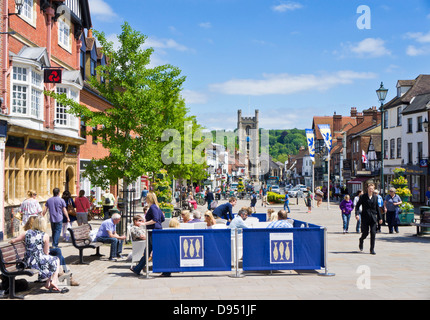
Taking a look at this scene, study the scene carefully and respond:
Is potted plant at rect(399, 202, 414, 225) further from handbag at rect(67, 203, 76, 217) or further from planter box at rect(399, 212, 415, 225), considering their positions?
handbag at rect(67, 203, 76, 217)

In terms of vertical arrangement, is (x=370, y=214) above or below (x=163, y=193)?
below

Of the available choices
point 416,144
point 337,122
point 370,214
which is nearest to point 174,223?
point 370,214

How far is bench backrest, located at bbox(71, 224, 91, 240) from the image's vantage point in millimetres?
12923

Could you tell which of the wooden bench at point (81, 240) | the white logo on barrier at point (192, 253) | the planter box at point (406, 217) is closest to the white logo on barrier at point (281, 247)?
the white logo on barrier at point (192, 253)

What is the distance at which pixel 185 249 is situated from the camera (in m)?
10.7

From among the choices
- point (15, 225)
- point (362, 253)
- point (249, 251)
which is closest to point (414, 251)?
point (362, 253)

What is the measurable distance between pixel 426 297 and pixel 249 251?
373cm

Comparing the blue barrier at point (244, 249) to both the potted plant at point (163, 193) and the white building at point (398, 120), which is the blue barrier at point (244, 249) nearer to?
the potted plant at point (163, 193)

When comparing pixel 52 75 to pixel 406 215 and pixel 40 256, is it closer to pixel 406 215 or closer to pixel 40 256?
pixel 40 256

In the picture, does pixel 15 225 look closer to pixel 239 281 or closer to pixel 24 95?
pixel 24 95

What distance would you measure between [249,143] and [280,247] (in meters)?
176

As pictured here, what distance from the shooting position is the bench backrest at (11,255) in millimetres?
8930

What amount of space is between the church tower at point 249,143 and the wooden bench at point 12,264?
551ft

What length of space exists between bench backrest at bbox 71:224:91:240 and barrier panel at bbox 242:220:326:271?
15.7 feet
